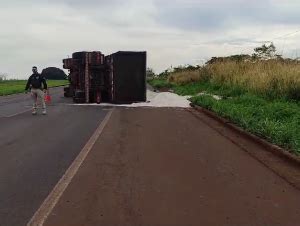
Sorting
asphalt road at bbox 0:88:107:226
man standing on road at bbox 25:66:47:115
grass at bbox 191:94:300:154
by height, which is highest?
man standing on road at bbox 25:66:47:115

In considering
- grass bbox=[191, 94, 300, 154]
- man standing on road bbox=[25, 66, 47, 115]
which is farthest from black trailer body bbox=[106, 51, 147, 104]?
grass bbox=[191, 94, 300, 154]

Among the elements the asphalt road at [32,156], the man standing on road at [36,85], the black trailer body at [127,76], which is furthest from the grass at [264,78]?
the man standing on road at [36,85]

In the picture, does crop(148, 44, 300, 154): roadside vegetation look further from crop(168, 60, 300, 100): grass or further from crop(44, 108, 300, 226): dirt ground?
crop(44, 108, 300, 226): dirt ground

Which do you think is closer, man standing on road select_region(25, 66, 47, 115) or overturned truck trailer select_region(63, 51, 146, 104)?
man standing on road select_region(25, 66, 47, 115)

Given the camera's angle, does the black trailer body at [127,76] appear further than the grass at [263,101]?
Yes

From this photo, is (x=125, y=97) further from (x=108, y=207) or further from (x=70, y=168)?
(x=108, y=207)

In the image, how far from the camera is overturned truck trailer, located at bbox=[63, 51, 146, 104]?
2888cm

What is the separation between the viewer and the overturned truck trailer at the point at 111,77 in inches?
1137

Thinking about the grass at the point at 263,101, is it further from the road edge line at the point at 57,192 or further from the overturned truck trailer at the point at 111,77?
the overturned truck trailer at the point at 111,77

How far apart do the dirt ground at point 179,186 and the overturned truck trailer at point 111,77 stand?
16172 millimetres

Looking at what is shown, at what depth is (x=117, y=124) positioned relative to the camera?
16844mm

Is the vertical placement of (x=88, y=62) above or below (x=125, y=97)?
above

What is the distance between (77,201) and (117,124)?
32.7 ft

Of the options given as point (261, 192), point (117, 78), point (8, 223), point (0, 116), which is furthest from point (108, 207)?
point (117, 78)
